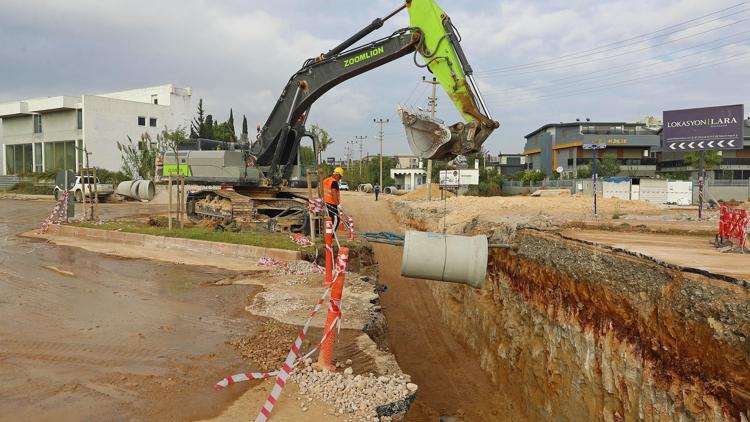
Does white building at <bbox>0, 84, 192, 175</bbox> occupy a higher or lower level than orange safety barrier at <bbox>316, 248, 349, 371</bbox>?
higher

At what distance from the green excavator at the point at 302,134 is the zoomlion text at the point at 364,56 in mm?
A: 23

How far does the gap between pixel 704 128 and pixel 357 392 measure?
1458cm

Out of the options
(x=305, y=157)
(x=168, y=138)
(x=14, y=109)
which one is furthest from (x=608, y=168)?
(x=14, y=109)

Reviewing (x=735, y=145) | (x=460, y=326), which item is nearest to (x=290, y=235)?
(x=460, y=326)

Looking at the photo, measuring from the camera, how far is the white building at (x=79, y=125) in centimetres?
4591

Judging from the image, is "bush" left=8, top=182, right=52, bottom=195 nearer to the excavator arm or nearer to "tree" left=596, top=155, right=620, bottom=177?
the excavator arm

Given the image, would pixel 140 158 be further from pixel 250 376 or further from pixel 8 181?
pixel 250 376

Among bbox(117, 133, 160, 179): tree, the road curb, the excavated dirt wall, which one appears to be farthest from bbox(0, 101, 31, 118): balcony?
the excavated dirt wall

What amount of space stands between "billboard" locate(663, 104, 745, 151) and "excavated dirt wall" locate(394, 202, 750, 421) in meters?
8.49

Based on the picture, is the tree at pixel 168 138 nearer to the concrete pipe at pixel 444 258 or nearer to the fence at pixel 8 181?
the fence at pixel 8 181

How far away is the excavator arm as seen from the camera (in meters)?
8.48

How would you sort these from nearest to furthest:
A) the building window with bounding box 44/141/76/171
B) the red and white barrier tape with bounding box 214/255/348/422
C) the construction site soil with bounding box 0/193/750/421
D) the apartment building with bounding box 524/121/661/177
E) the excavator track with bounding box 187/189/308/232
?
the red and white barrier tape with bounding box 214/255/348/422 < the construction site soil with bounding box 0/193/750/421 < the excavator track with bounding box 187/189/308/232 < the building window with bounding box 44/141/76/171 < the apartment building with bounding box 524/121/661/177

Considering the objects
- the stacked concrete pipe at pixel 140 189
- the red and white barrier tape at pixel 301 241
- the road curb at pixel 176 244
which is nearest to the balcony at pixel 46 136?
the stacked concrete pipe at pixel 140 189

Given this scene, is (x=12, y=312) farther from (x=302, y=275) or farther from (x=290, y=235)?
(x=290, y=235)
